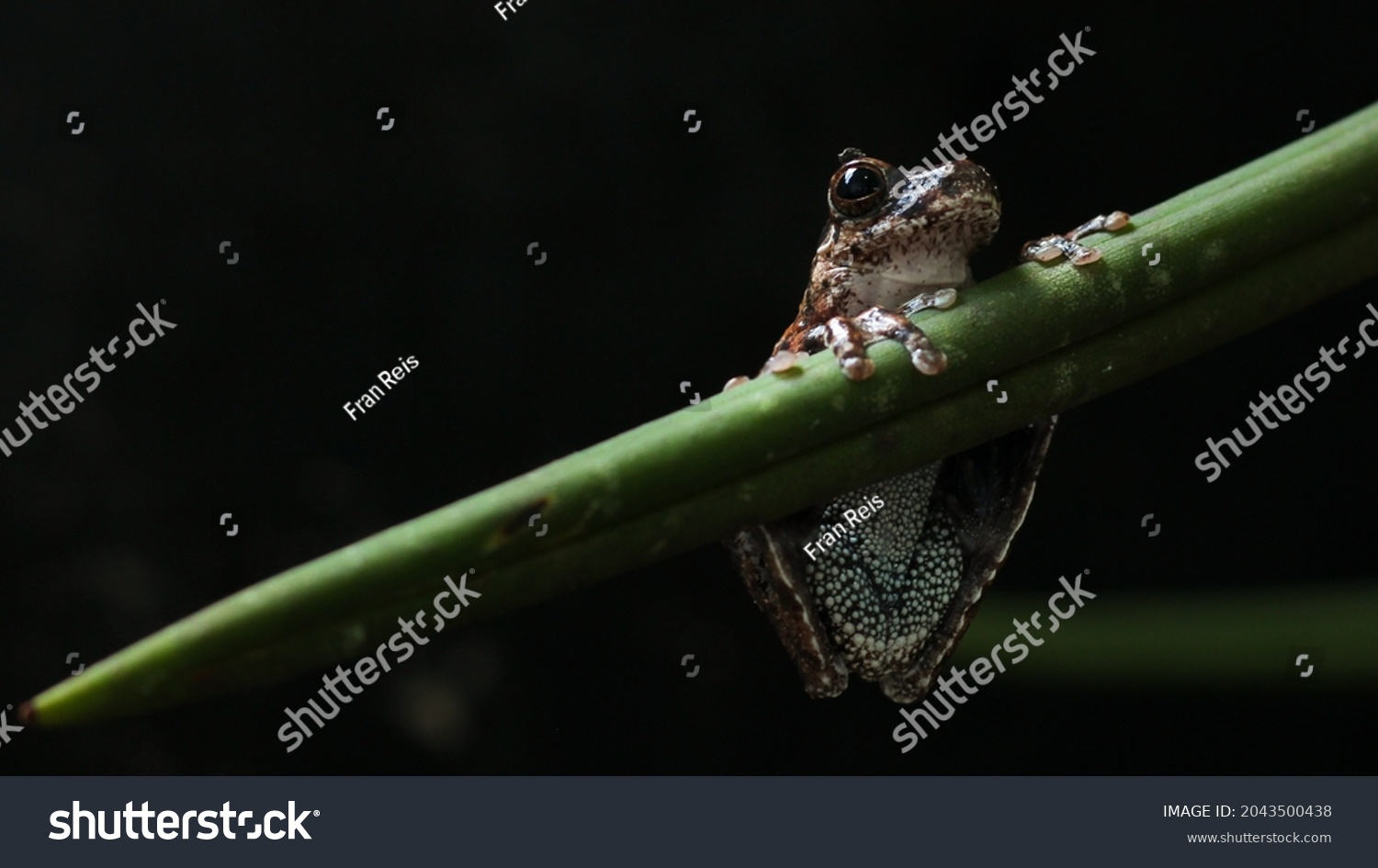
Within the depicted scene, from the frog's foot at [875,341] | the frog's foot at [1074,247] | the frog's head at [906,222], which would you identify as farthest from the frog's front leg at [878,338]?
the frog's head at [906,222]

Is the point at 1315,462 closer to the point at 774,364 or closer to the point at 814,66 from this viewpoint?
the point at 814,66

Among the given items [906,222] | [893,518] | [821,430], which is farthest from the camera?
[893,518]

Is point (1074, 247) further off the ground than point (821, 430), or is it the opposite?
point (1074, 247)

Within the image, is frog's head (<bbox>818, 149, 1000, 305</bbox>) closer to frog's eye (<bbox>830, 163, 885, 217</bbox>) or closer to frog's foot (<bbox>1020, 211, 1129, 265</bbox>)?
frog's eye (<bbox>830, 163, 885, 217</bbox>)

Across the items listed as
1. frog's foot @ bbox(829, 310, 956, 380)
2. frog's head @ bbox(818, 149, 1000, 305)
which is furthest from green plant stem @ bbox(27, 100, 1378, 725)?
frog's head @ bbox(818, 149, 1000, 305)

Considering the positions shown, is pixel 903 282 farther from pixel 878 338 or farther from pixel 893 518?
pixel 878 338

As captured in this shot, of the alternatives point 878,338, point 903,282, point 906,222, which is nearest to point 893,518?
point 903,282

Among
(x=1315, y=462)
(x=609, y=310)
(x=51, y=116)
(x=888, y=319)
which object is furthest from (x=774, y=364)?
(x=1315, y=462)
